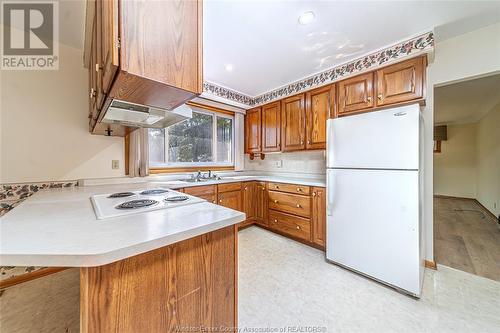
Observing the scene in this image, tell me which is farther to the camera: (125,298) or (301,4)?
(301,4)

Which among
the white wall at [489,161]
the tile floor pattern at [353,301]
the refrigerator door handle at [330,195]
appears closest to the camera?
the tile floor pattern at [353,301]

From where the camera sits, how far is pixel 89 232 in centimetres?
72

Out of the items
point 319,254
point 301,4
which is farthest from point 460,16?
point 319,254

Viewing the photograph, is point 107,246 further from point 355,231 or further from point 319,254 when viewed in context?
point 319,254

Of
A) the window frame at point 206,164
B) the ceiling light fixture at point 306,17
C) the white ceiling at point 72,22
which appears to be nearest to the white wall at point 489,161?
the ceiling light fixture at point 306,17

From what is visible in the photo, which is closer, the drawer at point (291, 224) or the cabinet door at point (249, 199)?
the drawer at point (291, 224)

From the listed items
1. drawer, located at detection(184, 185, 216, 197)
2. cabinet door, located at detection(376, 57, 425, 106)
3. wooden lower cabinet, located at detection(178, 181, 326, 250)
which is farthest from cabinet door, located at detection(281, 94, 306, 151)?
drawer, located at detection(184, 185, 216, 197)

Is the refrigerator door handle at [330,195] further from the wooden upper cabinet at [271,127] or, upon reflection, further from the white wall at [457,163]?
the white wall at [457,163]

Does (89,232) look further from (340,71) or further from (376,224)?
(340,71)

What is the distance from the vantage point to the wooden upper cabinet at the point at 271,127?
3103mm

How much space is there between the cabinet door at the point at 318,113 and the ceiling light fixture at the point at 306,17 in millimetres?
985

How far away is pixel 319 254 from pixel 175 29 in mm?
2571

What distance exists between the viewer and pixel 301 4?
1460 millimetres

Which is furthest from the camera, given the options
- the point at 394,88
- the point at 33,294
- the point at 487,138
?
the point at 487,138
